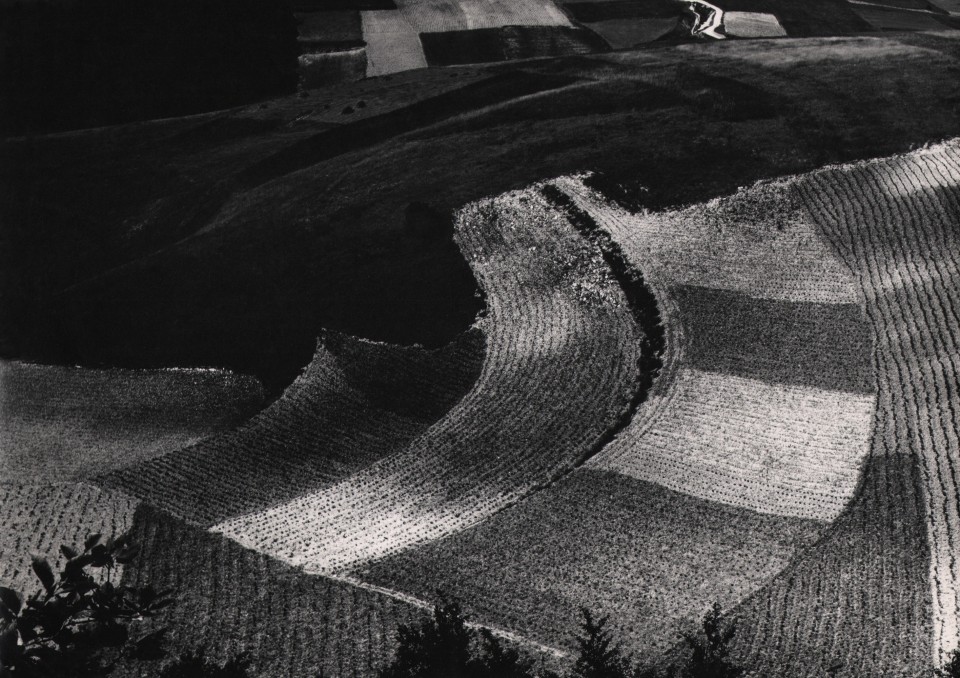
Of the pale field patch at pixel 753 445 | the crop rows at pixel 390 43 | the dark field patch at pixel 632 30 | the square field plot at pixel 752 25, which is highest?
the square field plot at pixel 752 25

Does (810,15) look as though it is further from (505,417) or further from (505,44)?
(505,417)

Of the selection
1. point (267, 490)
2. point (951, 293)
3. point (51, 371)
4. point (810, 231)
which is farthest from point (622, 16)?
point (267, 490)

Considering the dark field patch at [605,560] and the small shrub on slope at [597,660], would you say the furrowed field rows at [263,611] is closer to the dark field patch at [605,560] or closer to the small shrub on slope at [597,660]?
the dark field patch at [605,560]

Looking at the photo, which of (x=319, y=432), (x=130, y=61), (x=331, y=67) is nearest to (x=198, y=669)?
(x=319, y=432)

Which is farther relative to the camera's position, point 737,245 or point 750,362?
point 737,245

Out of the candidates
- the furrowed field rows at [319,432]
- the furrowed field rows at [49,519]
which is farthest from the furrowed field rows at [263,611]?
the furrowed field rows at [319,432]
